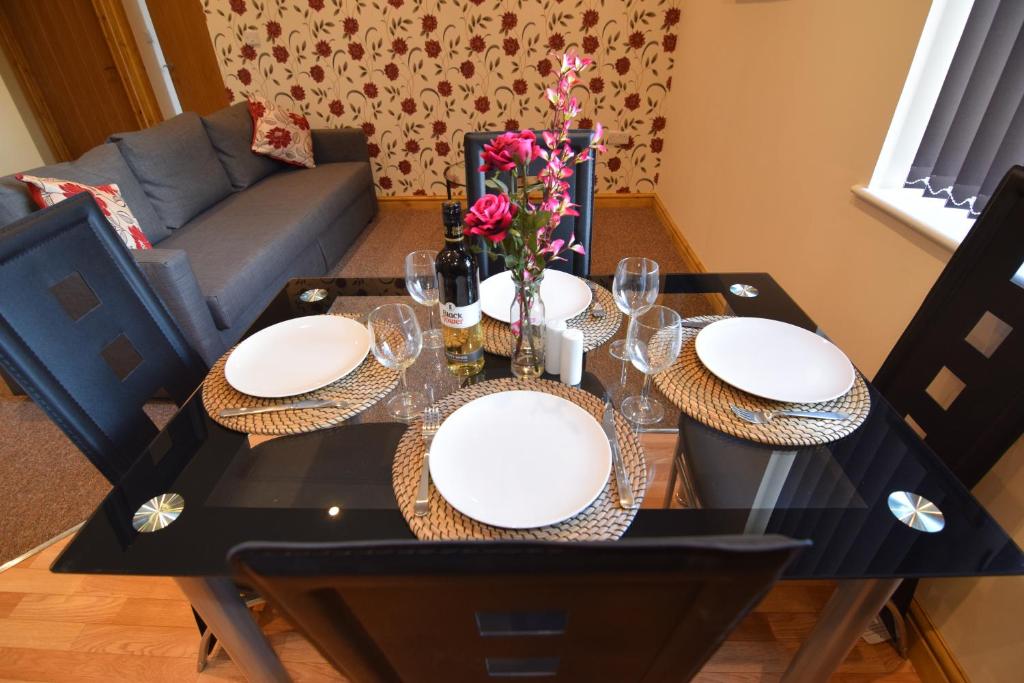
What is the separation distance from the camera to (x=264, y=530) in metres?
0.75

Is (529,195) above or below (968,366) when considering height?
above

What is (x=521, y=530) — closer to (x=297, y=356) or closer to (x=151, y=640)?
(x=297, y=356)

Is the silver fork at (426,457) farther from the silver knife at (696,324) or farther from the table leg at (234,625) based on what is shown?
the silver knife at (696,324)

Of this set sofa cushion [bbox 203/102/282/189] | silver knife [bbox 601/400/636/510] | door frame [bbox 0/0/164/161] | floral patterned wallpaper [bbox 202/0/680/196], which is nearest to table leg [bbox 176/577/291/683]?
silver knife [bbox 601/400/636/510]

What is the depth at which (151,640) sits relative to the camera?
135 cm

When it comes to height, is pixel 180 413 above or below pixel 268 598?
below

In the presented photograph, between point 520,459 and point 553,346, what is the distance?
287 mm

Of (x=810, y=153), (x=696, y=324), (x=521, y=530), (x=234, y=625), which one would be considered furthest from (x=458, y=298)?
(x=810, y=153)

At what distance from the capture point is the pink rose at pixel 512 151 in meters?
0.76

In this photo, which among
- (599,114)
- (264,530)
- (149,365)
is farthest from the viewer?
(599,114)

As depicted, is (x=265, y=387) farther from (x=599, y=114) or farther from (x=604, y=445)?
(x=599, y=114)

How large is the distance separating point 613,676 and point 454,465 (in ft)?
1.13

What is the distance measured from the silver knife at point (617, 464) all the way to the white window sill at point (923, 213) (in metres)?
0.92

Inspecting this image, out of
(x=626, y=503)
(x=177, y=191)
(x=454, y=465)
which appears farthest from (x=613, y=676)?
(x=177, y=191)
